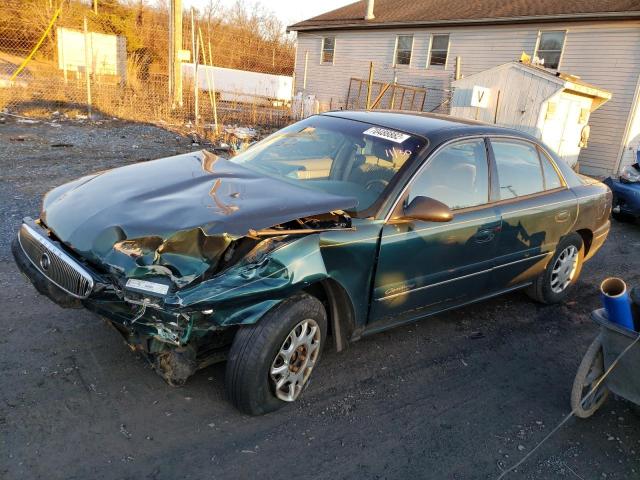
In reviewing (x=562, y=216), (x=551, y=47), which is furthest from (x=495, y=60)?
(x=562, y=216)

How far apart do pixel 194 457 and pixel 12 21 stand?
1649 cm

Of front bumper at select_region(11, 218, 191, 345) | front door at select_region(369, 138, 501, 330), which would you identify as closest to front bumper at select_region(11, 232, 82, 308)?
front bumper at select_region(11, 218, 191, 345)

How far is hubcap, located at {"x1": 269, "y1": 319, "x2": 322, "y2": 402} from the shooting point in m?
2.75

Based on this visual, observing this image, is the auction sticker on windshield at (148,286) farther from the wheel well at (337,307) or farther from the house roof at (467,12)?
the house roof at (467,12)

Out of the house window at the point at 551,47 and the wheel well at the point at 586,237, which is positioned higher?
the house window at the point at 551,47

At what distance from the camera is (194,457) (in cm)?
244

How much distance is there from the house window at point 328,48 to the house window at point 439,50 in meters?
5.32

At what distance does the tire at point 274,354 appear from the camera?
2.56m

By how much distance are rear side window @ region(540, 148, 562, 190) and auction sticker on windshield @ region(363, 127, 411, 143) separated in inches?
63.9

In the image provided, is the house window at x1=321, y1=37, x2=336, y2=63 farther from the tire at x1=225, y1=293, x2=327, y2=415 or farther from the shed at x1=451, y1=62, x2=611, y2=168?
the tire at x1=225, y1=293, x2=327, y2=415

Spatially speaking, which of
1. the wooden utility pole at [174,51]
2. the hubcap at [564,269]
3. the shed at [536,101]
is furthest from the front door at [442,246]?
the wooden utility pole at [174,51]

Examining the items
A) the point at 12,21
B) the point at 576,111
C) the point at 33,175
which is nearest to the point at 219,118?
the point at 12,21

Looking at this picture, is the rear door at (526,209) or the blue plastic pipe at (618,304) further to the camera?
the rear door at (526,209)

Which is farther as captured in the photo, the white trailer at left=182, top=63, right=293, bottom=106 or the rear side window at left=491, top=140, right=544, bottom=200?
the white trailer at left=182, top=63, right=293, bottom=106
